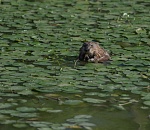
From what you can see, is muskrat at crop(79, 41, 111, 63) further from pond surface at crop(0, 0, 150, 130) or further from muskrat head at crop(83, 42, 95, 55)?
pond surface at crop(0, 0, 150, 130)

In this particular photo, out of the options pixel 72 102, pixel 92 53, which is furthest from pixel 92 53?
pixel 72 102

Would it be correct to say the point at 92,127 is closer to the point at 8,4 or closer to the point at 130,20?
the point at 130,20

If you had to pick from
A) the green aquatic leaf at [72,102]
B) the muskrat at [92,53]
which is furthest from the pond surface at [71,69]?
the muskrat at [92,53]

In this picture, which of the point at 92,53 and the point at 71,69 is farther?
the point at 92,53

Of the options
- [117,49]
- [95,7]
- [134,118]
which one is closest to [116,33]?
[117,49]

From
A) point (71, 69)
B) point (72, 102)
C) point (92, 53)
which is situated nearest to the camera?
point (72, 102)

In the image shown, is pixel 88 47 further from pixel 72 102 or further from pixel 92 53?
pixel 72 102

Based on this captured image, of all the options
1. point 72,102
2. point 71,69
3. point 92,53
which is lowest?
point 72,102

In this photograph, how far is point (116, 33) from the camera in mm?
9836

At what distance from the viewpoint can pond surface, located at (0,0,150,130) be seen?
248 inches

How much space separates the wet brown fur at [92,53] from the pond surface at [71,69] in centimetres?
17

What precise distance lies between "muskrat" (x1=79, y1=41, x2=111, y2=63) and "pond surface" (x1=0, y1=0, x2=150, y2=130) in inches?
6.5

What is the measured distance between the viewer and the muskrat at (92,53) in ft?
27.7

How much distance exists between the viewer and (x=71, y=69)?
7.90m
